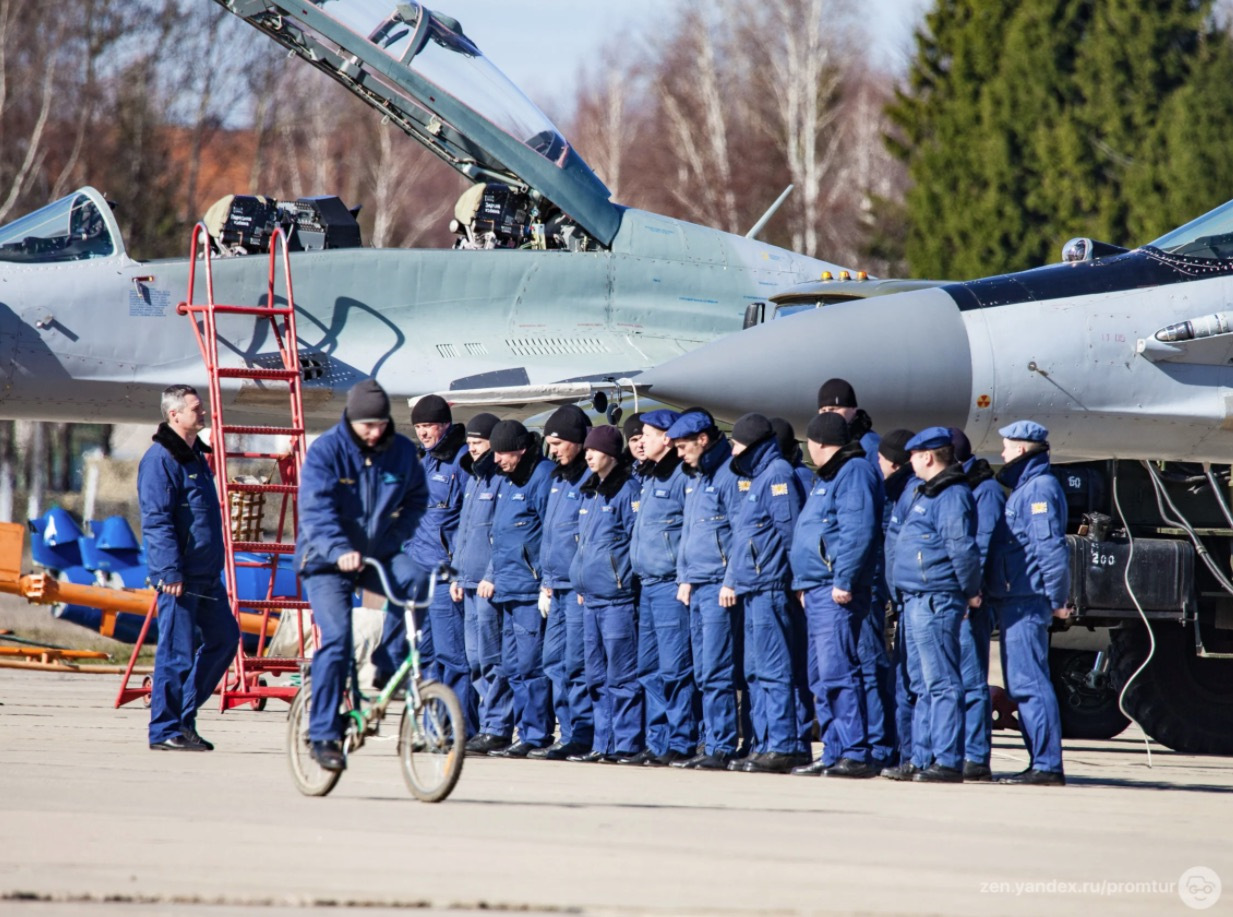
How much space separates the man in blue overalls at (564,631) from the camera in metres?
9.21

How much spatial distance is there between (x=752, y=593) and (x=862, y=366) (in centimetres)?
130

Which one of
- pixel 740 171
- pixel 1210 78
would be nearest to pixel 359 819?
pixel 1210 78

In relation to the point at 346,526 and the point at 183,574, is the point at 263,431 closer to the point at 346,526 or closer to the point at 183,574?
the point at 183,574

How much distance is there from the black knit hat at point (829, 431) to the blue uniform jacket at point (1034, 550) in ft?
2.77

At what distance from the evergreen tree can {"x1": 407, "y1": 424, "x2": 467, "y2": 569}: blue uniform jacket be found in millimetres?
21702

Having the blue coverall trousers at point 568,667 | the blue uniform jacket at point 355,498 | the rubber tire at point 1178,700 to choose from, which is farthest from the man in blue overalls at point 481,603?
the rubber tire at point 1178,700

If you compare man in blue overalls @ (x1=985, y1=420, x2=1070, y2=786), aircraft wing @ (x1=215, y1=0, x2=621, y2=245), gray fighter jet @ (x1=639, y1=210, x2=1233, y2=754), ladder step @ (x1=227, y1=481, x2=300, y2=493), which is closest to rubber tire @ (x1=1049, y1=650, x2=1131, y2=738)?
gray fighter jet @ (x1=639, y1=210, x2=1233, y2=754)

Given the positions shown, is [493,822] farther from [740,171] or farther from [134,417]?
[740,171]

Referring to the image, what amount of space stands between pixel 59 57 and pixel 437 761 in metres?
28.3

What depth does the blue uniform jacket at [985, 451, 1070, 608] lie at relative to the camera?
8406 mm

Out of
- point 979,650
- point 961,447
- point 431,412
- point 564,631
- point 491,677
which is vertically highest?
point 431,412

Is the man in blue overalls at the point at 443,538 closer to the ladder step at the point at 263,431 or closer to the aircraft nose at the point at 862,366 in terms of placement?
the ladder step at the point at 263,431

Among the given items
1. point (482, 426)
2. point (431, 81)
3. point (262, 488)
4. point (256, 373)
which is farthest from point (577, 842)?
point (431, 81)

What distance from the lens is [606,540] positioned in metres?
9.12
